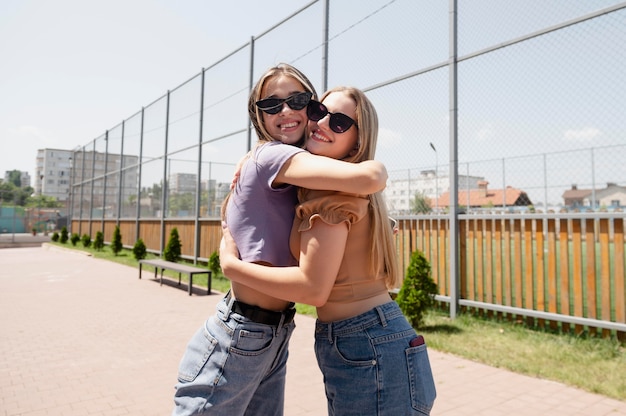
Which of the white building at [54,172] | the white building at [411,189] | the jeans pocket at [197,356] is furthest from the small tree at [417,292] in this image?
the white building at [54,172]

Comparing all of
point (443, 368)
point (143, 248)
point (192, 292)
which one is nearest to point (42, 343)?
point (192, 292)

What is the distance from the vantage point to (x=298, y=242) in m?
1.27

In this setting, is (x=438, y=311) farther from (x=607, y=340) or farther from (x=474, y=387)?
(x=474, y=387)

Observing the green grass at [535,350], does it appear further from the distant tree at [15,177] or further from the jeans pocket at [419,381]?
the distant tree at [15,177]

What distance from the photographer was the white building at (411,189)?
7391 mm

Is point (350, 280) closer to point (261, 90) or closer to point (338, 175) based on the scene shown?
point (338, 175)

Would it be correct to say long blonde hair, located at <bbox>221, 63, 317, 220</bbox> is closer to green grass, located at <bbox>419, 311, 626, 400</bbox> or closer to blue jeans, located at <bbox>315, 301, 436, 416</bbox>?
blue jeans, located at <bbox>315, 301, 436, 416</bbox>

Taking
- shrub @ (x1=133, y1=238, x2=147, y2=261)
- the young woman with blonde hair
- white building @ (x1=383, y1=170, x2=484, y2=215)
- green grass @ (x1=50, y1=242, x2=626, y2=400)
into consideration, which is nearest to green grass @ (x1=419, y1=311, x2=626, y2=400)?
green grass @ (x1=50, y1=242, x2=626, y2=400)

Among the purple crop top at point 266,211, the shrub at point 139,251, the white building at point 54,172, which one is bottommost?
the shrub at point 139,251

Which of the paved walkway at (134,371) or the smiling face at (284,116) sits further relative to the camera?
the paved walkway at (134,371)

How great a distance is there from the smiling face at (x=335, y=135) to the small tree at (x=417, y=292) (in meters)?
4.40

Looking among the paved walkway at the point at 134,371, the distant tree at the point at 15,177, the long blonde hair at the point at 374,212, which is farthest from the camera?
the distant tree at the point at 15,177

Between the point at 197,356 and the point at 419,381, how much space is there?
683mm

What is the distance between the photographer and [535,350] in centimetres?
457
